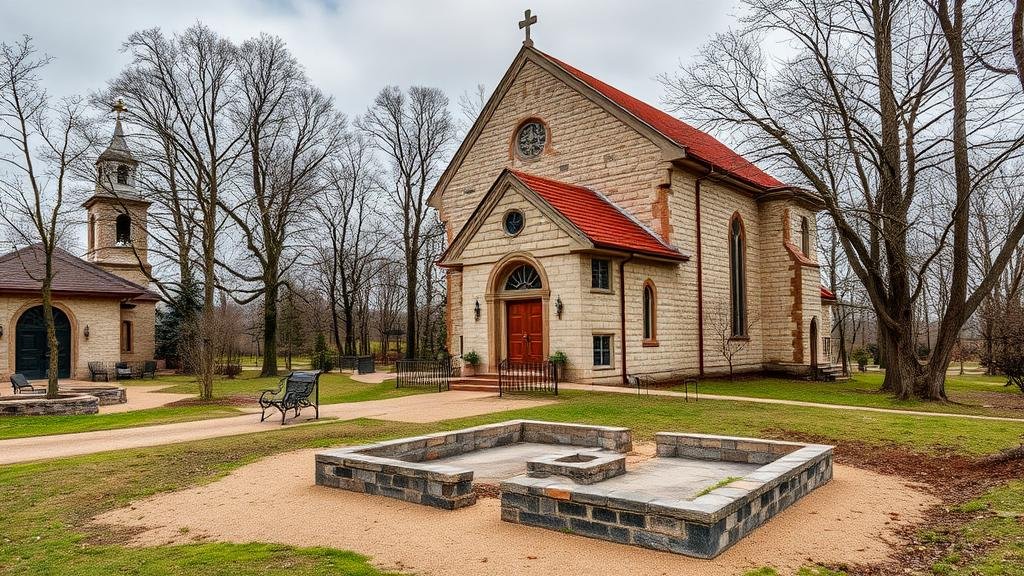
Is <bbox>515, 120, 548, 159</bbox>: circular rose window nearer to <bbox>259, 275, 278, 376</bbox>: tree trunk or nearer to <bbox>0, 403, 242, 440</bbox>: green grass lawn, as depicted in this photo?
<bbox>0, 403, 242, 440</bbox>: green grass lawn

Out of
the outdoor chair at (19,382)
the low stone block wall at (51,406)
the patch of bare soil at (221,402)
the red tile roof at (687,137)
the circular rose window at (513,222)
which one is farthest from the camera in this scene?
the red tile roof at (687,137)

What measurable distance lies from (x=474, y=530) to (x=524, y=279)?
48.9 ft

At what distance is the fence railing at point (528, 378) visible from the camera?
60.6ft

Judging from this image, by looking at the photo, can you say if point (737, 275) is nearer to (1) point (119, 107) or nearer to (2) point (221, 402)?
(2) point (221, 402)

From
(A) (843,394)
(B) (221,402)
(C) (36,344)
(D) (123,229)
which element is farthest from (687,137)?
(D) (123,229)

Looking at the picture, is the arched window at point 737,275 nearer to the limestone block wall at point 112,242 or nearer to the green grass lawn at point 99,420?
the green grass lawn at point 99,420

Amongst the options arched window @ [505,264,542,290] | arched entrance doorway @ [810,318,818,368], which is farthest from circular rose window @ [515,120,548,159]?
arched entrance doorway @ [810,318,818,368]

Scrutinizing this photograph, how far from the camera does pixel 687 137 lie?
2753cm

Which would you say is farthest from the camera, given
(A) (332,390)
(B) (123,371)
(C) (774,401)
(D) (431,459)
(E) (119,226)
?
(E) (119,226)

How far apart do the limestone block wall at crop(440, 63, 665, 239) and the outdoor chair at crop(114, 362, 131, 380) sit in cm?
Result: 1682

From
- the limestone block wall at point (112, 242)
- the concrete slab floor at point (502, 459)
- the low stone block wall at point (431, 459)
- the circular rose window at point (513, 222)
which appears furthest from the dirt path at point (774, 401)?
the limestone block wall at point (112, 242)

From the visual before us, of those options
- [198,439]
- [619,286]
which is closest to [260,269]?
[619,286]

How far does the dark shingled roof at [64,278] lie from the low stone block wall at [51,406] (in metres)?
14.9

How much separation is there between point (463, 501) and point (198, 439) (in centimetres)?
699
